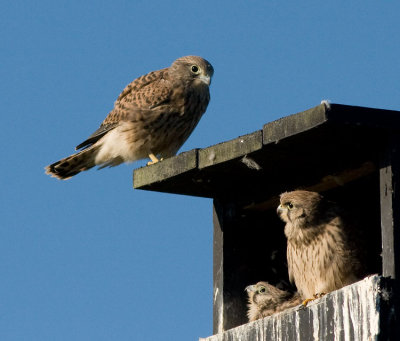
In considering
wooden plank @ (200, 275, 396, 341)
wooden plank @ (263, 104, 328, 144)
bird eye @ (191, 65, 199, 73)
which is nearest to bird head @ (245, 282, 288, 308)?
wooden plank @ (200, 275, 396, 341)

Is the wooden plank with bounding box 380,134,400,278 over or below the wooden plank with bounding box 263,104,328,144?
below

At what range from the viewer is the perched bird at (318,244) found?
21.8 feet

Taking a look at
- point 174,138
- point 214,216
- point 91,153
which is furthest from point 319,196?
point 91,153

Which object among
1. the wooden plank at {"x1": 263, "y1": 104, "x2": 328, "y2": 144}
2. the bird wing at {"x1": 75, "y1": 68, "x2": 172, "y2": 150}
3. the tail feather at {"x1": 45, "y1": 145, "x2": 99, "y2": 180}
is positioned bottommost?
the wooden plank at {"x1": 263, "y1": 104, "x2": 328, "y2": 144}

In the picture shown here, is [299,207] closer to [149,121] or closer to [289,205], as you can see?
[289,205]

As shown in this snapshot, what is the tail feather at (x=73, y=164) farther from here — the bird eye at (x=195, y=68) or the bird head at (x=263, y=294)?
the bird head at (x=263, y=294)

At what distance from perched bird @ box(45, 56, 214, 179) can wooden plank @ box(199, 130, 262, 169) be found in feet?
7.85

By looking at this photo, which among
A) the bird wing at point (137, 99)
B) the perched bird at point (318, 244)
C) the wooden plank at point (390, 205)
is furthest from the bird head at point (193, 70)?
the wooden plank at point (390, 205)

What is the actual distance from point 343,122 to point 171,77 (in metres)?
3.75

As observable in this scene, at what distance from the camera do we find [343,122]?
5.91 m

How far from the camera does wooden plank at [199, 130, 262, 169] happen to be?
20.9 ft

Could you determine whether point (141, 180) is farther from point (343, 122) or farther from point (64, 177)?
point (64, 177)

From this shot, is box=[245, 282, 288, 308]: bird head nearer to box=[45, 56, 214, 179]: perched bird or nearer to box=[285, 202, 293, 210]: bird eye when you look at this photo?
box=[285, 202, 293, 210]: bird eye

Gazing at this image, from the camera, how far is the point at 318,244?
680cm
